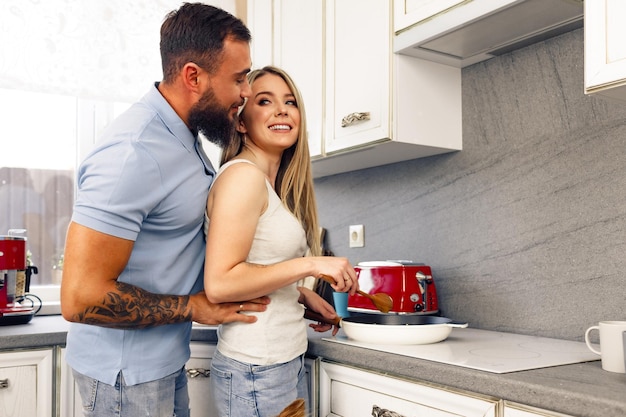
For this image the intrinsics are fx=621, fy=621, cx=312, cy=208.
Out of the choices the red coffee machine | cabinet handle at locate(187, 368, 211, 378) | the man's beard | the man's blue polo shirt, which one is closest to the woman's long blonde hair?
the man's beard

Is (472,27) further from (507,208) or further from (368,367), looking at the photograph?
(368,367)

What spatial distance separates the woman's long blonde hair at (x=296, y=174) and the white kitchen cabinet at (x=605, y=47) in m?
0.70

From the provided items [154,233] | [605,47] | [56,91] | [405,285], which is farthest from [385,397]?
[56,91]

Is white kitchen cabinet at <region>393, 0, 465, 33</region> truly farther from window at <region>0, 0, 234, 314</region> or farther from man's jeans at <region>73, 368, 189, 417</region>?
window at <region>0, 0, 234, 314</region>

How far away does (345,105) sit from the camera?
1.99 m

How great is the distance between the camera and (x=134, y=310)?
4.06 ft

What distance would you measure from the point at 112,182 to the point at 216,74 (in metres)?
0.37

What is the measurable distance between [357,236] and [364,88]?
697mm

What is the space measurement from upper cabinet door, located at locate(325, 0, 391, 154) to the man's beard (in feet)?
1.88

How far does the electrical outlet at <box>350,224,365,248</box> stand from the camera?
Answer: 7.84ft

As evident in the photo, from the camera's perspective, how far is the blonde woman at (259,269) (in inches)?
51.7

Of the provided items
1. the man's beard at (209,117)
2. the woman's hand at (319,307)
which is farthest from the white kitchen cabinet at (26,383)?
the man's beard at (209,117)

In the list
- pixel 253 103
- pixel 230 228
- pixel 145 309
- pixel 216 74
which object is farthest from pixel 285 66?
pixel 145 309

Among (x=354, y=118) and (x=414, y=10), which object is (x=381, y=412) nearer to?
(x=354, y=118)
